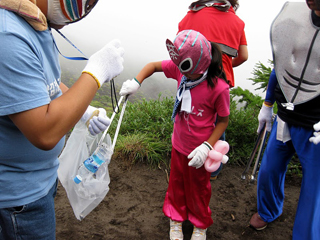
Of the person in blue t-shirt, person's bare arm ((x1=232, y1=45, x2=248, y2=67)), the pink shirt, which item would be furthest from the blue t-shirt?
person's bare arm ((x1=232, y1=45, x2=248, y2=67))

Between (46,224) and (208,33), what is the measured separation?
1884mm

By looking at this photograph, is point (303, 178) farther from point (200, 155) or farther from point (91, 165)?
point (91, 165)

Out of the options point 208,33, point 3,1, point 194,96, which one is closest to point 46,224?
point 3,1

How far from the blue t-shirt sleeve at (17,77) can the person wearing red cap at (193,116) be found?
3.19ft

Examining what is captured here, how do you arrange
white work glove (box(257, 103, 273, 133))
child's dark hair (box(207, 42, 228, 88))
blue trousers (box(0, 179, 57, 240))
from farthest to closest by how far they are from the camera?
white work glove (box(257, 103, 273, 133)), child's dark hair (box(207, 42, 228, 88)), blue trousers (box(0, 179, 57, 240))

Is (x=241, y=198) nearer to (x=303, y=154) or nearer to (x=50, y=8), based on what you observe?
(x=303, y=154)

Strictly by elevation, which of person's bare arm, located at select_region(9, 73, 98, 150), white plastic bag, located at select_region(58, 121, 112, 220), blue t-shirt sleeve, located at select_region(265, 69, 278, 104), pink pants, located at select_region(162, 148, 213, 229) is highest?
person's bare arm, located at select_region(9, 73, 98, 150)

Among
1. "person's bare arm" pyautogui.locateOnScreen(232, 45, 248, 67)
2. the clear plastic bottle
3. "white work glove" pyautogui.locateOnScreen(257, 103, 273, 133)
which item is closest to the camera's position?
the clear plastic bottle

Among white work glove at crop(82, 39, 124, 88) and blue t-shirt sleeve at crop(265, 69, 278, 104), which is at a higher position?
white work glove at crop(82, 39, 124, 88)

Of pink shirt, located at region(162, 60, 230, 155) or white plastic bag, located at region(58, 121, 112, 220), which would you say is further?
pink shirt, located at region(162, 60, 230, 155)

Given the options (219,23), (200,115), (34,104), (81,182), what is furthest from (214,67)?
(34,104)

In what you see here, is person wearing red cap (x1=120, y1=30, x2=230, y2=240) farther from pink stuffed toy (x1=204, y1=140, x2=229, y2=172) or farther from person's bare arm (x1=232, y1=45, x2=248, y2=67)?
person's bare arm (x1=232, y1=45, x2=248, y2=67)

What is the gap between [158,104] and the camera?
13.2 feet

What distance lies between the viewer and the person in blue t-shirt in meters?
0.79
